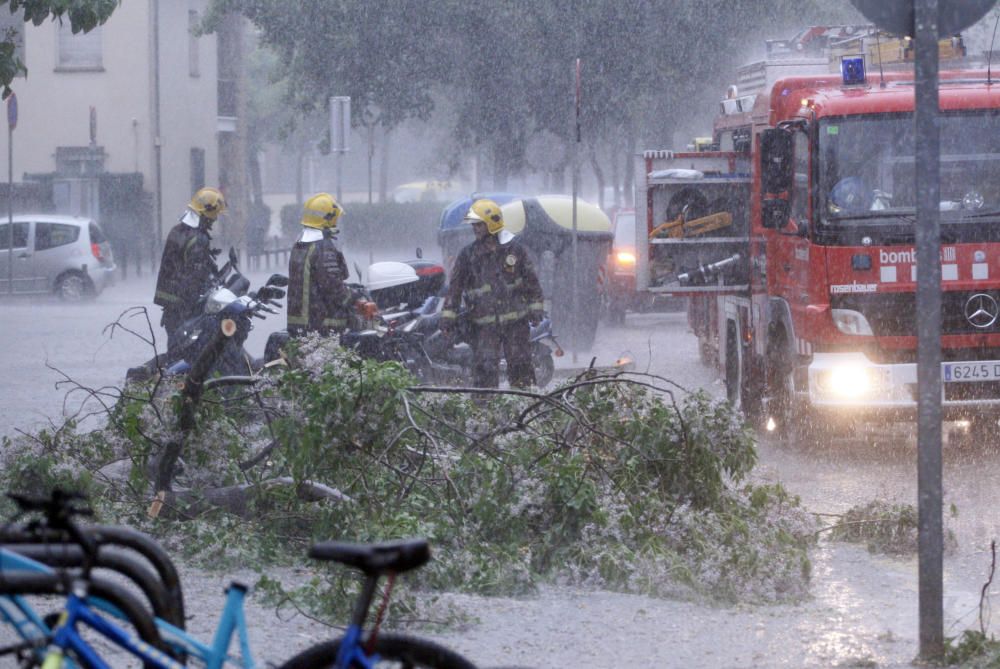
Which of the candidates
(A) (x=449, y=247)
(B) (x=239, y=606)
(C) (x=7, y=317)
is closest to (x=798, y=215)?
(B) (x=239, y=606)

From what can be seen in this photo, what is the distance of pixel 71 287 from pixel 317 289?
18.7 m

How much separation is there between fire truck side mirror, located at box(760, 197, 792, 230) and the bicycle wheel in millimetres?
7983

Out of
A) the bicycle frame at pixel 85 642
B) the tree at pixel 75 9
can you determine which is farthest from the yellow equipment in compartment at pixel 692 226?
the bicycle frame at pixel 85 642

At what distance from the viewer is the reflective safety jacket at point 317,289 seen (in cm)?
1073

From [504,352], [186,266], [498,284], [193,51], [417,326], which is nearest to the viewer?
[498,284]

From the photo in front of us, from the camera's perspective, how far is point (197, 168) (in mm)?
44469

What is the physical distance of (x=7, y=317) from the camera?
24125 mm

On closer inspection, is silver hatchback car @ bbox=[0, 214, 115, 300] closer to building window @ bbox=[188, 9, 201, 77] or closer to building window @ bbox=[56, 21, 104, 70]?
building window @ bbox=[56, 21, 104, 70]

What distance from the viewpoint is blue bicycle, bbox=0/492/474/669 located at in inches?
116

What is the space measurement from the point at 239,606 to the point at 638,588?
3.44 meters

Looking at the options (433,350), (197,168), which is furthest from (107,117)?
(433,350)

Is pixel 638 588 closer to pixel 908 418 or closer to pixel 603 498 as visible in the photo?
pixel 603 498

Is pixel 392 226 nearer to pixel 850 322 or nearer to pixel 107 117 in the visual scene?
pixel 107 117

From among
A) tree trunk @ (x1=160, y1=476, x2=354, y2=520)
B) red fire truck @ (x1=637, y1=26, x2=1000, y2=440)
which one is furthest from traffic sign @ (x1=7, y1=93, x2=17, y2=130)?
tree trunk @ (x1=160, y1=476, x2=354, y2=520)
